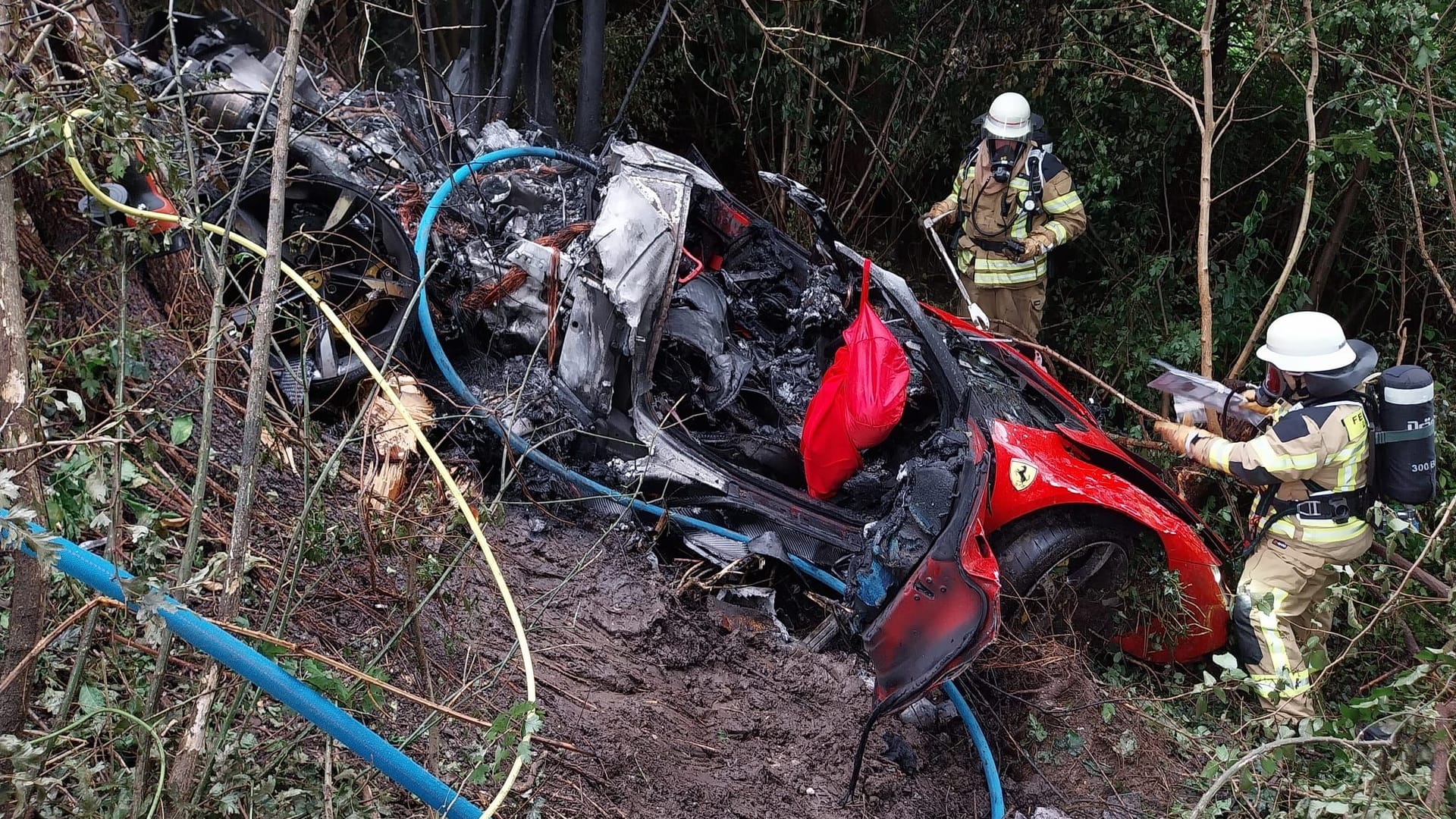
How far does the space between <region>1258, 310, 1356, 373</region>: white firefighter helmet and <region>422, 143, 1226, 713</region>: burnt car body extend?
2.28 feet

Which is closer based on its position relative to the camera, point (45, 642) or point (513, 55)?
point (45, 642)

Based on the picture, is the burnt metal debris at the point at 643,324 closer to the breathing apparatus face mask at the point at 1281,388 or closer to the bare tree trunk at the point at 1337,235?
the breathing apparatus face mask at the point at 1281,388

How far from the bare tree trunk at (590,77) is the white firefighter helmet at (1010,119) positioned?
2.60 m

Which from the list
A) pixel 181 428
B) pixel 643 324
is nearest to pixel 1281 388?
pixel 643 324

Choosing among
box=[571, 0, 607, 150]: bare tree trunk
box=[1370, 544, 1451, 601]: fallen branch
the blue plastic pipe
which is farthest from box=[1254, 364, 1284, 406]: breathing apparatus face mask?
box=[571, 0, 607, 150]: bare tree trunk

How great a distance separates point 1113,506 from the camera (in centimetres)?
372

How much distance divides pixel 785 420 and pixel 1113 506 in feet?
4.67

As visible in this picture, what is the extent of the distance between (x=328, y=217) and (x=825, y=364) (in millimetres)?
2547

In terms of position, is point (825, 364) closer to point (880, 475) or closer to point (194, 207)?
point (880, 475)

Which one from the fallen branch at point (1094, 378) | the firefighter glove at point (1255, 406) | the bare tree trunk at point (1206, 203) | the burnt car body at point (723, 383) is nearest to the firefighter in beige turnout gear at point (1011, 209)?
the fallen branch at point (1094, 378)

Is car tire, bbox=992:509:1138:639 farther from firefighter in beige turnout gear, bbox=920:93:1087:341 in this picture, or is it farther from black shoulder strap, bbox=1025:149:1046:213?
black shoulder strap, bbox=1025:149:1046:213

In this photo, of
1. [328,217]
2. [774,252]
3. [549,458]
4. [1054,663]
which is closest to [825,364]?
[774,252]

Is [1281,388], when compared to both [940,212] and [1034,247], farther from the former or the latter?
[940,212]

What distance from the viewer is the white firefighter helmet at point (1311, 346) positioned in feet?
12.1
